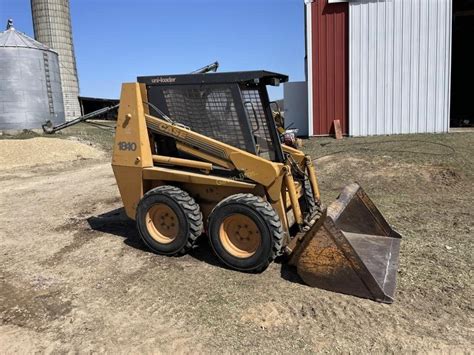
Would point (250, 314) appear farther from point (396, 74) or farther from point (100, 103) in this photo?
point (100, 103)

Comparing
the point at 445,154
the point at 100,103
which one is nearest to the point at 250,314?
the point at 445,154

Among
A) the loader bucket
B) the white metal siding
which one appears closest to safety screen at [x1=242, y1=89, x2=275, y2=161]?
the loader bucket

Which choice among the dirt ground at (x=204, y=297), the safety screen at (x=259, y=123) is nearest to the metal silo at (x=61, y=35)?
the dirt ground at (x=204, y=297)

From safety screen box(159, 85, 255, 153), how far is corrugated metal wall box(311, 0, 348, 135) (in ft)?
31.9

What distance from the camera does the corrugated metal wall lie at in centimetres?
1371

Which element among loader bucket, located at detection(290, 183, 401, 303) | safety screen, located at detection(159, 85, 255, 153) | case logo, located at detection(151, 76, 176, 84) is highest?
case logo, located at detection(151, 76, 176, 84)

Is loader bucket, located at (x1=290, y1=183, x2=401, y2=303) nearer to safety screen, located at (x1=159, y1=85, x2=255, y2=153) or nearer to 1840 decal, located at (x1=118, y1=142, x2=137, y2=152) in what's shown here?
safety screen, located at (x1=159, y1=85, x2=255, y2=153)

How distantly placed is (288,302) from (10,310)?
244cm

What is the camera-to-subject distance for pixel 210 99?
4.93 metres

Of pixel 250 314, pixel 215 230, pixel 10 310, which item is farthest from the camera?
pixel 215 230

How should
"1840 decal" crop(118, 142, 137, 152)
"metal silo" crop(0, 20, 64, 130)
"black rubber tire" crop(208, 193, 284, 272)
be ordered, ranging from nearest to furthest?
"black rubber tire" crop(208, 193, 284, 272) → "1840 decal" crop(118, 142, 137, 152) → "metal silo" crop(0, 20, 64, 130)

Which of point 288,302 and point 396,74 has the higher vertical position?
point 396,74

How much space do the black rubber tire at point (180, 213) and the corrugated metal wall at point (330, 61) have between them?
33.1ft

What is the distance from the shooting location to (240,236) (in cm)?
460
